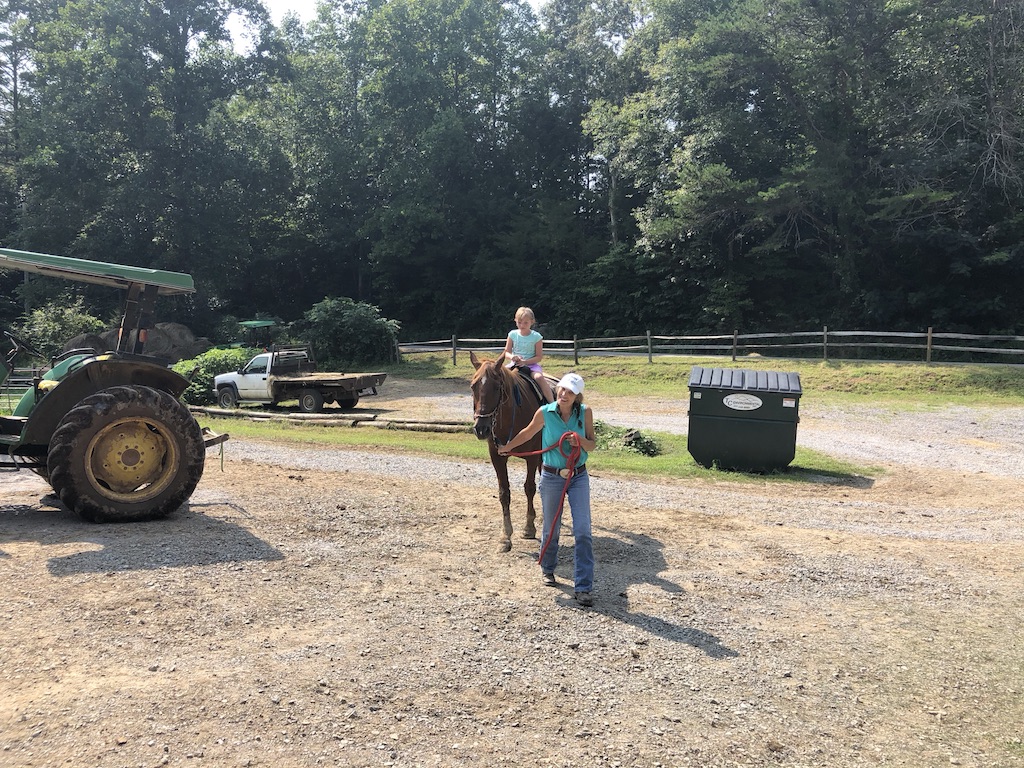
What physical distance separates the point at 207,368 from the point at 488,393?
20717 mm

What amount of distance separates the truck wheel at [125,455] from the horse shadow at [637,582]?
3973 millimetres

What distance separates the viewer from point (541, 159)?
47.4 m

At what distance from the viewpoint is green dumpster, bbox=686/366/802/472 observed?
11539mm

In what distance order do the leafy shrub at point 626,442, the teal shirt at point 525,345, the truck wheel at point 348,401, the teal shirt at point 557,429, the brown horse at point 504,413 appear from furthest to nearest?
1. the truck wheel at point 348,401
2. the leafy shrub at point 626,442
3. the teal shirt at point 525,345
4. the brown horse at point 504,413
5. the teal shirt at point 557,429

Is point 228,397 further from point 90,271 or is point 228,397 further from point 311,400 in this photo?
point 90,271

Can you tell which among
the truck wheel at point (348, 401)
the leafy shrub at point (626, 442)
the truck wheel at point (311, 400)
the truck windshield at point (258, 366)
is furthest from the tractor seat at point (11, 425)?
the truck windshield at point (258, 366)

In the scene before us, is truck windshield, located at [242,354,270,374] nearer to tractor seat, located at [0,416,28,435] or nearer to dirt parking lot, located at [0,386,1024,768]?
dirt parking lot, located at [0,386,1024,768]

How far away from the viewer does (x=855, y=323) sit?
32.1 meters

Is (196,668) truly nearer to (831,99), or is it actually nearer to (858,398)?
(858,398)

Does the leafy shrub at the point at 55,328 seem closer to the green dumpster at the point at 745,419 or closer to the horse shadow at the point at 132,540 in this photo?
the horse shadow at the point at 132,540

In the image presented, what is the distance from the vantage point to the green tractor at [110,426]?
722cm

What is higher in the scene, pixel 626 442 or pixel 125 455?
pixel 125 455

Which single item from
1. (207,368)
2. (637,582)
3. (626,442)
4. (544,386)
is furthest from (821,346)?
(637,582)

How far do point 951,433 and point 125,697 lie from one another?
1584 centimetres
